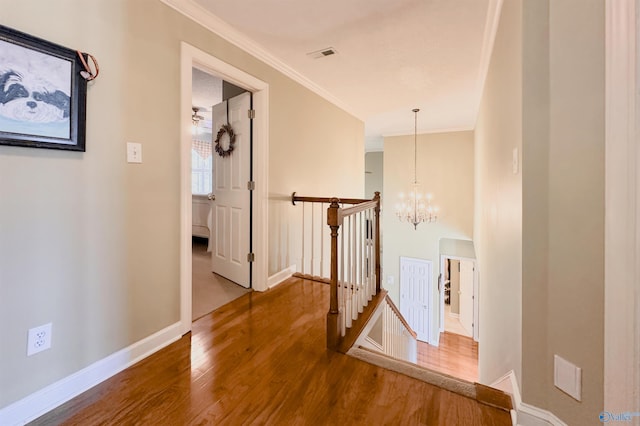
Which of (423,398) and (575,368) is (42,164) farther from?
(575,368)

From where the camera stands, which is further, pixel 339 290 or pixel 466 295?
pixel 466 295

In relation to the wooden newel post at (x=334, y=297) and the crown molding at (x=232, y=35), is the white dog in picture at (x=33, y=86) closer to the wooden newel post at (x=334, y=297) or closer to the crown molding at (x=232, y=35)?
the crown molding at (x=232, y=35)

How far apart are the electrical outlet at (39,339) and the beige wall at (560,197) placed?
7.20 feet

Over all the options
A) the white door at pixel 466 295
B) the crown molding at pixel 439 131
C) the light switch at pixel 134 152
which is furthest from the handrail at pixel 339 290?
the white door at pixel 466 295

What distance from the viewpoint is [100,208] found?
1548mm

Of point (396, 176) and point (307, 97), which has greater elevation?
point (307, 97)

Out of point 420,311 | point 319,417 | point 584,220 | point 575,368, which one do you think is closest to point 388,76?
point 584,220

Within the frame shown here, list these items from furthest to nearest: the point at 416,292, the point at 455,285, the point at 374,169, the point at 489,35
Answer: the point at 374,169, the point at 455,285, the point at 416,292, the point at 489,35

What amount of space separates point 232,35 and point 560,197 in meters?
2.43

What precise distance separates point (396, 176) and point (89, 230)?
19.9ft

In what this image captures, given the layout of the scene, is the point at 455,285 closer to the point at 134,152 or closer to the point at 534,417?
the point at 534,417

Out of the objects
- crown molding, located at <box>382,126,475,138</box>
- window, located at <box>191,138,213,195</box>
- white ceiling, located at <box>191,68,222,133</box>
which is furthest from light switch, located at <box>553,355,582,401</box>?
window, located at <box>191,138,213,195</box>

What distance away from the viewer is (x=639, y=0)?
0.70 metres

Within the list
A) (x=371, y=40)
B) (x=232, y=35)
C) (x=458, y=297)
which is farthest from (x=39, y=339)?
(x=458, y=297)
